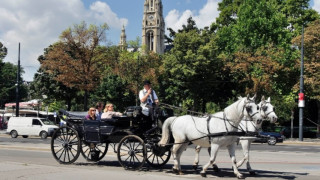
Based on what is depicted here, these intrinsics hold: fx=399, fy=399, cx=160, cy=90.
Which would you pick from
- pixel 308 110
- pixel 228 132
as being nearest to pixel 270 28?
pixel 308 110

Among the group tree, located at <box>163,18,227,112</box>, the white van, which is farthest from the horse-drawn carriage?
tree, located at <box>163,18,227,112</box>

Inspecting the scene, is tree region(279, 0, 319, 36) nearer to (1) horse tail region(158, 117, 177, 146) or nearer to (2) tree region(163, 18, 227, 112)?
(2) tree region(163, 18, 227, 112)

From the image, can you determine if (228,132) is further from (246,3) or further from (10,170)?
(246,3)

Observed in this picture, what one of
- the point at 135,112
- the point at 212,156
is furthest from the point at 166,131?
the point at 212,156

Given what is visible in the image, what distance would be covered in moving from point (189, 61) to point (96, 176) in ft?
108

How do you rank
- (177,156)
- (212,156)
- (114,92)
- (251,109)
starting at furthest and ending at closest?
(114,92), (177,156), (251,109), (212,156)

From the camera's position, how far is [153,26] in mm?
148000

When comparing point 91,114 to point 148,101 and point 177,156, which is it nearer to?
point 148,101

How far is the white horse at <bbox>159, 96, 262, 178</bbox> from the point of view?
970cm

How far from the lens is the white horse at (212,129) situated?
970 cm

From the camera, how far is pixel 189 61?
41.5m

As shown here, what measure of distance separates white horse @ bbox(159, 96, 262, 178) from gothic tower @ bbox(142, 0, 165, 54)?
136327 millimetres

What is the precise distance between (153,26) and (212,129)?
14028 cm

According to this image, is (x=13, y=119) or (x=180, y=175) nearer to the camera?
(x=180, y=175)
